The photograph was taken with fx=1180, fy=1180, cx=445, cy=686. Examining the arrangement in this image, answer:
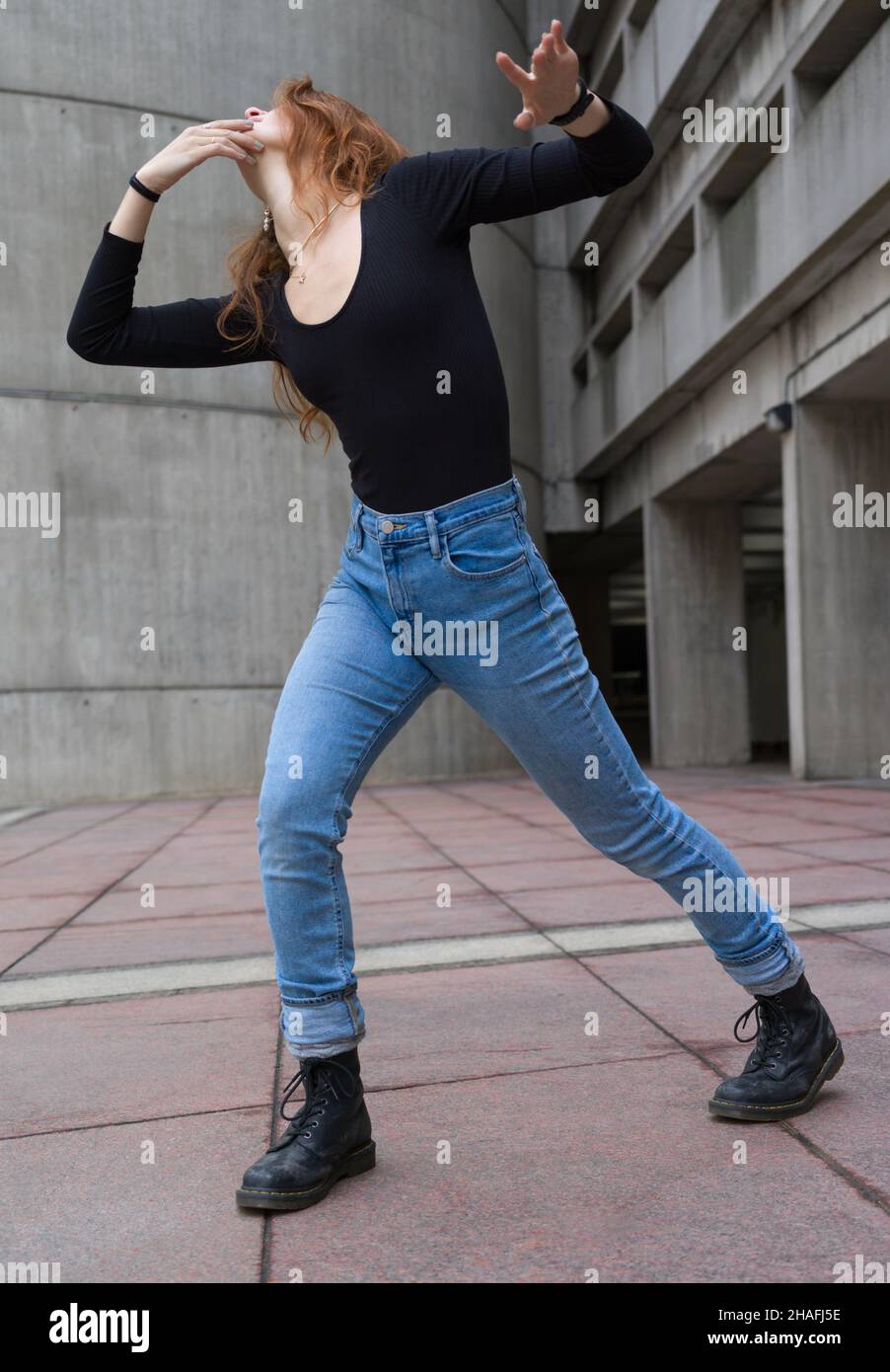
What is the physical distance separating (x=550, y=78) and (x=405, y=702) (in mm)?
1078

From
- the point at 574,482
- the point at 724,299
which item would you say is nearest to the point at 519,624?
the point at 724,299

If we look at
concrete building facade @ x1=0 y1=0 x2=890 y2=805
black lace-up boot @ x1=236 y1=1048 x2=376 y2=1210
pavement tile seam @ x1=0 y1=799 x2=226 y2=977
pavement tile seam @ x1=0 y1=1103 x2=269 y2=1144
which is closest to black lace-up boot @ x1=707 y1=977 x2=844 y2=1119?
black lace-up boot @ x1=236 y1=1048 x2=376 y2=1210

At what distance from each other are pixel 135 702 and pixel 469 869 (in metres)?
7.59

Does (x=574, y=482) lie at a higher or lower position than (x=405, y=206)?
higher

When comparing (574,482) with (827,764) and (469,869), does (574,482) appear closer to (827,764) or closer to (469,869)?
(827,764)

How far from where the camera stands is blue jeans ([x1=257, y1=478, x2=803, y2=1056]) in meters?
2.07

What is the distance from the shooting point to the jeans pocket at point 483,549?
6.77 feet

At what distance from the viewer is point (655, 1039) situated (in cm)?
282

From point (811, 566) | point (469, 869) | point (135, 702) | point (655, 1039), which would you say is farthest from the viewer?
point (135, 702)

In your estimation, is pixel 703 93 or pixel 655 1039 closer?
pixel 655 1039

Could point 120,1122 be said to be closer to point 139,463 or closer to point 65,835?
point 65,835

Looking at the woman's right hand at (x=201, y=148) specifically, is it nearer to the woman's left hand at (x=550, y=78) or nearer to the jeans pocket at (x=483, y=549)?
the woman's left hand at (x=550, y=78)

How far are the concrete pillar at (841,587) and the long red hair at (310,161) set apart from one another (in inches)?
381

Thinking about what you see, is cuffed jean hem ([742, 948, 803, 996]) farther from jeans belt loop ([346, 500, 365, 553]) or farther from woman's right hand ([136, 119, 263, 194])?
woman's right hand ([136, 119, 263, 194])
